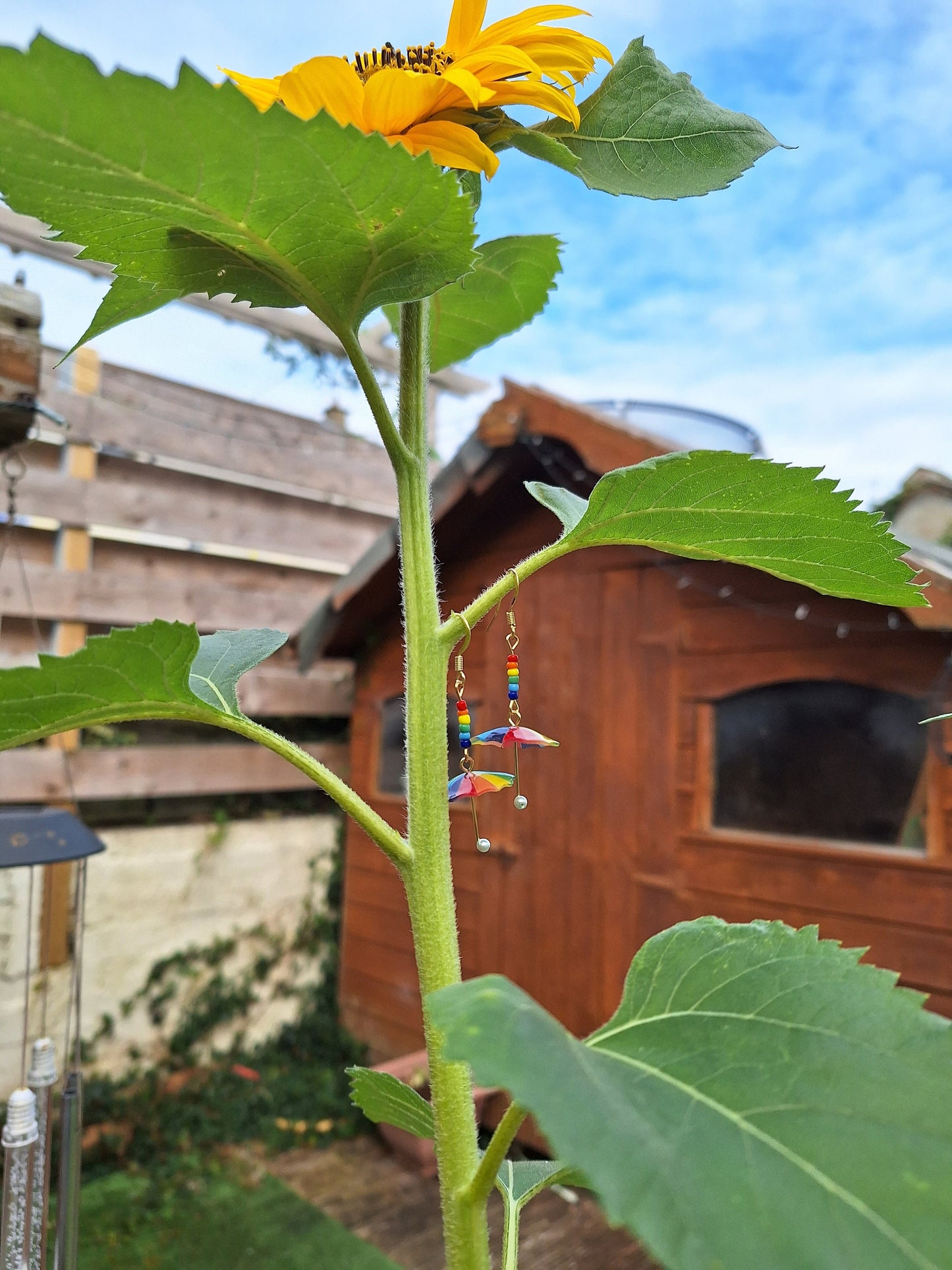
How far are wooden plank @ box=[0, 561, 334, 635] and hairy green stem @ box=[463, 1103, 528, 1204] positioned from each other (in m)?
2.56

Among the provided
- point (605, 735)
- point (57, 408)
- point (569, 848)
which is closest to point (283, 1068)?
point (569, 848)

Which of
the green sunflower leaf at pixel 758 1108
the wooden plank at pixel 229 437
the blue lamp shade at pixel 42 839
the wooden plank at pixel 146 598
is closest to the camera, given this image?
the green sunflower leaf at pixel 758 1108

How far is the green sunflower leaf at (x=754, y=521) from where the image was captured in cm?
40

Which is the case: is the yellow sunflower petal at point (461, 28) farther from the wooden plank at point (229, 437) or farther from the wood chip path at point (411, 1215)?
the wooden plank at point (229, 437)

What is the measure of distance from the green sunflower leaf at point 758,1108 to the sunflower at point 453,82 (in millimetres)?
323

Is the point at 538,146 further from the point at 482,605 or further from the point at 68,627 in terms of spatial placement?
the point at 68,627

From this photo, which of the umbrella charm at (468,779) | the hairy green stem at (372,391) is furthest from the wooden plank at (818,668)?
the hairy green stem at (372,391)

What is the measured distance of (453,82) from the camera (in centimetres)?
37

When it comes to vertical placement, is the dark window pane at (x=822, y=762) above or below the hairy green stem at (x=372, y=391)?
below

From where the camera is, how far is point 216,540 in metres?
3.66

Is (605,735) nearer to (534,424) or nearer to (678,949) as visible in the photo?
(534,424)

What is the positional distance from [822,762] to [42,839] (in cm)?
197

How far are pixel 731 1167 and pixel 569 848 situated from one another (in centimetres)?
296

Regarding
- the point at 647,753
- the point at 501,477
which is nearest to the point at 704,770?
the point at 647,753
